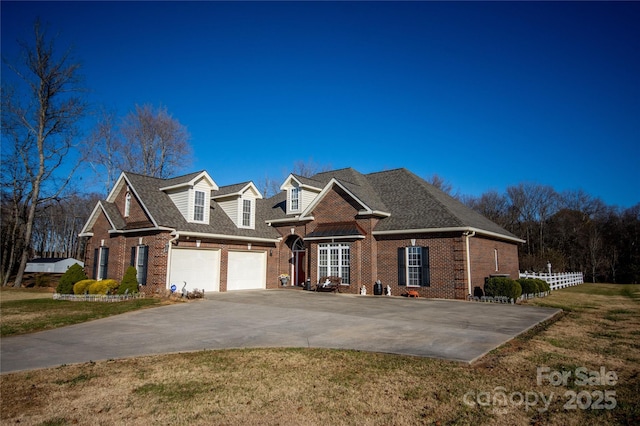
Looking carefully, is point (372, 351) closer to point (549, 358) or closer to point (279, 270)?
point (549, 358)

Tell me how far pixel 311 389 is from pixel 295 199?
21.5 meters

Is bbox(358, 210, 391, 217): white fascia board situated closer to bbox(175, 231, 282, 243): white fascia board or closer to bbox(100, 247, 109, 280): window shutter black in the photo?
bbox(175, 231, 282, 243): white fascia board

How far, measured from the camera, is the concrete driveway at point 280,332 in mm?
8539

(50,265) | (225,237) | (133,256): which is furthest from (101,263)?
(50,265)

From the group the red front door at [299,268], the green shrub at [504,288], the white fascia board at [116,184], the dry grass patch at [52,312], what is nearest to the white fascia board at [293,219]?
the red front door at [299,268]

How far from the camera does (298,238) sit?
1051 inches

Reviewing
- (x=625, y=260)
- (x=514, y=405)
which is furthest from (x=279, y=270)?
(x=625, y=260)

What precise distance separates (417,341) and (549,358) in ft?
8.84

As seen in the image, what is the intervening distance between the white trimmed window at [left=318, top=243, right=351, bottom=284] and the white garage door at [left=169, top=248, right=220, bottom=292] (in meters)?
6.25

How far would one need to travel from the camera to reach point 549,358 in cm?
775

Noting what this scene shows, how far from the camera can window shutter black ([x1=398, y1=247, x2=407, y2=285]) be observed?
2136cm

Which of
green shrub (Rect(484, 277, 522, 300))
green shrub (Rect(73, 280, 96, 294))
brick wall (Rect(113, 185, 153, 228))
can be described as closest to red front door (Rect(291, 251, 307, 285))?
brick wall (Rect(113, 185, 153, 228))

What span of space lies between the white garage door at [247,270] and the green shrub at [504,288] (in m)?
14.0

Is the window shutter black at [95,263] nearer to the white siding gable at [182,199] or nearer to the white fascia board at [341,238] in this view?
the white siding gable at [182,199]
